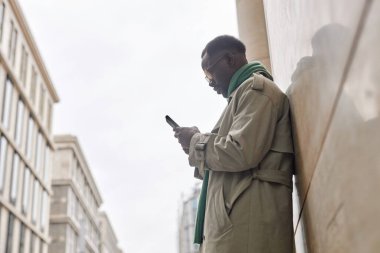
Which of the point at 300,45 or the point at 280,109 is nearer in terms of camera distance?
the point at 300,45

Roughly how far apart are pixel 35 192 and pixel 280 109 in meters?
34.8

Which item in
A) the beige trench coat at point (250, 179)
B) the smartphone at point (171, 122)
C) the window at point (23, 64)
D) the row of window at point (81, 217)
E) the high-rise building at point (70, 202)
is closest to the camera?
the beige trench coat at point (250, 179)

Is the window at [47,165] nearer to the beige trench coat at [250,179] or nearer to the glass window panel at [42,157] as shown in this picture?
the glass window panel at [42,157]

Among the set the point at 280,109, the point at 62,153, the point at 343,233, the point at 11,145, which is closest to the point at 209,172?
the point at 280,109

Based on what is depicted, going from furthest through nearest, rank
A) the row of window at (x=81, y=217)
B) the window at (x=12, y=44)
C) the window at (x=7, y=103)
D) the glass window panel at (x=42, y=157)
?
the row of window at (x=81, y=217) < the glass window panel at (x=42, y=157) < the window at (x=12, y=44) < the window at (x=7, y=103)

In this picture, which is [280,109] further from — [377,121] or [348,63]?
[377,121]

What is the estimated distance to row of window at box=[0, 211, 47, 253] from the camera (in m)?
28.6

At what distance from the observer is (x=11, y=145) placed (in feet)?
95.2

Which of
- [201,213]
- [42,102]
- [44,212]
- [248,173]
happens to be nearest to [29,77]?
[42,102]

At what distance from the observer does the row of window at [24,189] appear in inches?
1083

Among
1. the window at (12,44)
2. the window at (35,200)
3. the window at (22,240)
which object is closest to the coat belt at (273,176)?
the window at (12,44)

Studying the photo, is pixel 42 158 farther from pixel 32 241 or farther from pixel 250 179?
pixel 250 179

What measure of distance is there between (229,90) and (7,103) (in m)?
28.2

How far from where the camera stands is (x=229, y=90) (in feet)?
8.18
